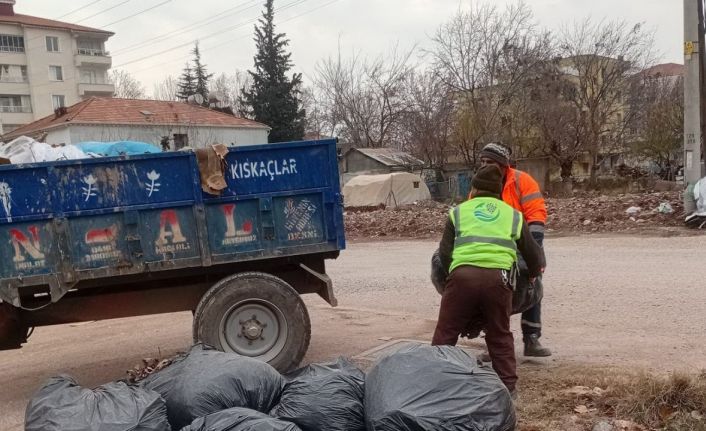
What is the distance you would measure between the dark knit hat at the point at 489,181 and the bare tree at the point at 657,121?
109ft

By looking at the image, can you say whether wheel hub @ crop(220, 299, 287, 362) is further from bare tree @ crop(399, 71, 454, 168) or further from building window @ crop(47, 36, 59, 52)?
building window @ crop(47, 36, 59, 52)

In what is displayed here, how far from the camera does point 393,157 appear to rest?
36.0 m

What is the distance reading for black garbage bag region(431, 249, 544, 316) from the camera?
14.0ft

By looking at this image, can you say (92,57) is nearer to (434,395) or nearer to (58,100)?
(58,100)

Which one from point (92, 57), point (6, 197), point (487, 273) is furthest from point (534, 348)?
point (92, 57)

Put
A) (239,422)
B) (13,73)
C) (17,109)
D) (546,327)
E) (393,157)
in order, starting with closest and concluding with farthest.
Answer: (239,422), (546,327), (393,157), (13,73), (17,109)

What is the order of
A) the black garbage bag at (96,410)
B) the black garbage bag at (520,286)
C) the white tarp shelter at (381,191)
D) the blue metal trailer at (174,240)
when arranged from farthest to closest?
the white tarp shelter at (381,191) < the blue metal trailer at (174,240) < the black garbage bag at (520,286) < the black garbage bag at (96,410)

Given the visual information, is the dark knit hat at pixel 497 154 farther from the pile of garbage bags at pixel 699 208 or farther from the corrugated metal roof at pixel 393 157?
the corrugated metal roof at pixel 393 157

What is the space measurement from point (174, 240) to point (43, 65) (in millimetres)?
66290

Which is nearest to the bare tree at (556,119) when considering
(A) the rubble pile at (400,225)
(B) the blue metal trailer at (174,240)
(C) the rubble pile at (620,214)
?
(A) the rubble pile at (400,225)

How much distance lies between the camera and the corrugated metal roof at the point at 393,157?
107 feet

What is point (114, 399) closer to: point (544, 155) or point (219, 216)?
point (219, 216)

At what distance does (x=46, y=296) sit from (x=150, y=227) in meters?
1.12

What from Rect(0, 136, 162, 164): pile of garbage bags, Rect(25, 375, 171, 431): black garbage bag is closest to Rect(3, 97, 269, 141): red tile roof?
Rect(0, 136, 162, 164): pile of garbage bags
